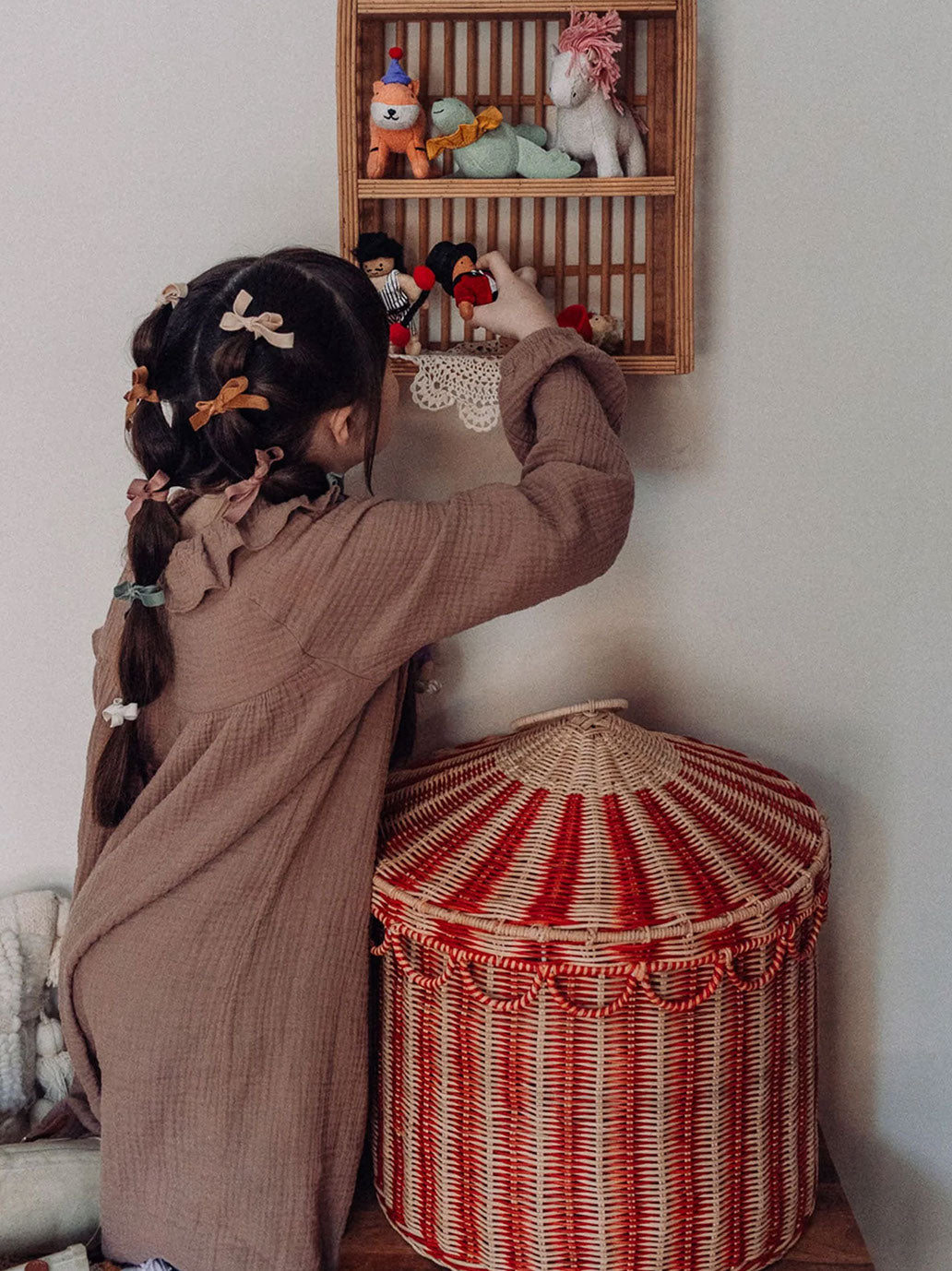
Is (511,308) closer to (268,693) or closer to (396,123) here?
(396,123)

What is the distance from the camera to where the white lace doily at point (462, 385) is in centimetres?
119

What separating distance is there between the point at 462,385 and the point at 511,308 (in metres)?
0.09

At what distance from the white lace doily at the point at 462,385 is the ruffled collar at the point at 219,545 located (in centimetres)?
21

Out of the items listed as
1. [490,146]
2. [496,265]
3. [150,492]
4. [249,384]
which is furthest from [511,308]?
→ [150,492]

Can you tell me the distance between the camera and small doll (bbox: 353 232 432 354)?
3.86 ft

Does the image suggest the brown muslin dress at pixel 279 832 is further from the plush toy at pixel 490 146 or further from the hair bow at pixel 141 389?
the plush toy at pixel 490 146

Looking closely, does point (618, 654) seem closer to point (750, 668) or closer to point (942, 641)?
point (750, 668)

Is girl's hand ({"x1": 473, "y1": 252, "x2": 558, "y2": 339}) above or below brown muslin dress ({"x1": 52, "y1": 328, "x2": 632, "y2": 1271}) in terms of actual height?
above

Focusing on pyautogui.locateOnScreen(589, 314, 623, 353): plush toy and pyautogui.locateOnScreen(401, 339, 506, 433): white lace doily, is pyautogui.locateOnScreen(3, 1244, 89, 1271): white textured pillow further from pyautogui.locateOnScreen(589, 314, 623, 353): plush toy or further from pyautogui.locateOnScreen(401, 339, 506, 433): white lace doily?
pyautogui.locateOnScreen(589, 314, 623, 353): plush toy

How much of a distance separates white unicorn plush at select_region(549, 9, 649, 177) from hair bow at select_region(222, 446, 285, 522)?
0.46 metres

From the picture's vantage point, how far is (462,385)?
1.19 meters

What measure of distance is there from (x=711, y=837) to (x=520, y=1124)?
0.30m

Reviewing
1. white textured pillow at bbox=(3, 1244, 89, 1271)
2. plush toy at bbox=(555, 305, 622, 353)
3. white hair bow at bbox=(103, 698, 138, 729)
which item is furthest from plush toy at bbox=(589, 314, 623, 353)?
white textured pillow at bbox=(3, 1244, 89, 1271)

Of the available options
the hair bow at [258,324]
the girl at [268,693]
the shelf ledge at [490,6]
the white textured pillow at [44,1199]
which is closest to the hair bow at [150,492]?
the girl at [268,693]
